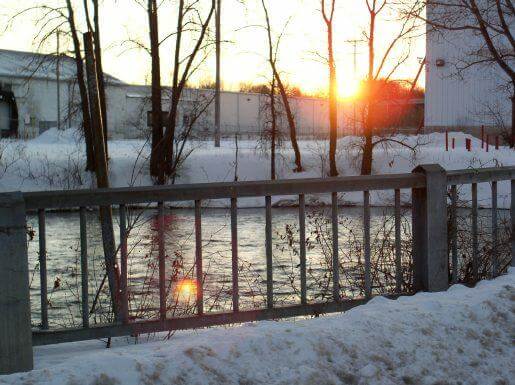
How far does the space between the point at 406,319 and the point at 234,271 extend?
1.27 meters

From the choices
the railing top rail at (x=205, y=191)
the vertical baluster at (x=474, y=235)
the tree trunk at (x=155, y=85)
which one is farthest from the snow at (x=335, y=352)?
the tree trunk at (x=155, y=85)

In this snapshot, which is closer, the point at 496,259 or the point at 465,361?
the point at 465,361

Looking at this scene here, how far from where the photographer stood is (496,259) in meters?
8.14

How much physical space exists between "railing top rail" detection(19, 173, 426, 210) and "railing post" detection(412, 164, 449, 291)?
115mm

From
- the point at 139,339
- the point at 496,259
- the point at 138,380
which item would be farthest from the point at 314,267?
the point at 138,380

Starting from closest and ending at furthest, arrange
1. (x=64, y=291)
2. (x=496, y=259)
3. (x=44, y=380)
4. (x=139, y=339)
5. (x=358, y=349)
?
1. (x=44, y=380)
2. (x=358, y=349)
3. (x=139, y=339)
4. (x=496, y=259)
5. (x=64, y=291)

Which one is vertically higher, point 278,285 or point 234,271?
point 234,271

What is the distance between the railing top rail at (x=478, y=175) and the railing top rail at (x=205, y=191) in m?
0.39

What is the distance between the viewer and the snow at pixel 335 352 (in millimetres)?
4852

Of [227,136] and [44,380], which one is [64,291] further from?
[227,136]

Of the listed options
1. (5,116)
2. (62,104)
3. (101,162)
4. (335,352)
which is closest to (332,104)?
(101,162)

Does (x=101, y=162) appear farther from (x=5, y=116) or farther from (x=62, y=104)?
(x=62, y=104)

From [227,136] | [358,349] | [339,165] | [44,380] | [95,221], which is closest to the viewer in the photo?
[44,380]

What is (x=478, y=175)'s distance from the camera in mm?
7574
